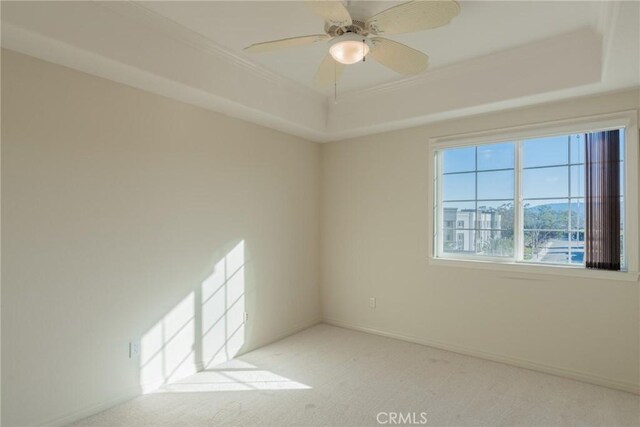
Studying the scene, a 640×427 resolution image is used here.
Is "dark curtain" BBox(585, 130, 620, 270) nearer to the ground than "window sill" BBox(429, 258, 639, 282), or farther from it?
farther from it

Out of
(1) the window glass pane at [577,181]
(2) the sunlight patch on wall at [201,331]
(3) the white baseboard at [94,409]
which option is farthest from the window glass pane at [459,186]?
(3) the white baseboard at [94,409]

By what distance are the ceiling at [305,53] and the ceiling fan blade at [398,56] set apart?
226 millimetres

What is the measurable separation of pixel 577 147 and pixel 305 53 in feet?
8.12

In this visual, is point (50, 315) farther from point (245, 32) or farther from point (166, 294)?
point (245, 32)

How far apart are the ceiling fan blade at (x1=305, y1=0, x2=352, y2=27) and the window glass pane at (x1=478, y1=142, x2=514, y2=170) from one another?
89.6 inches

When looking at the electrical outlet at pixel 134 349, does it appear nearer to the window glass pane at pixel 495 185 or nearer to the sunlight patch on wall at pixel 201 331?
the sunlight patch on wall at pixel 201 331

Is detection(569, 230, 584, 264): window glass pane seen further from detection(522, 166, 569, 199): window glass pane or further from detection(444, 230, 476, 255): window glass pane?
detection(444, 230, 476, 255): window glass pane

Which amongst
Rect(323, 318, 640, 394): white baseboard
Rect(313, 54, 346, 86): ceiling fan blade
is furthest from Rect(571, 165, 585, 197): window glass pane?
Rect(313, 54, 346, 86): ceiling fan blade

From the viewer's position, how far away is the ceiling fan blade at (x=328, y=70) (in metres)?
2.28

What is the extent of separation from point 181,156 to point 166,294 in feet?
3.84

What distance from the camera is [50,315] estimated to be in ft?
7.52

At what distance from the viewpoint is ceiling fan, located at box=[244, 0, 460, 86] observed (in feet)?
5.59

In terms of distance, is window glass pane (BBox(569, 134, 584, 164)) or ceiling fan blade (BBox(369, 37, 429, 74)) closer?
ceiling fan blade (BBox(369, 37, 429, 74))

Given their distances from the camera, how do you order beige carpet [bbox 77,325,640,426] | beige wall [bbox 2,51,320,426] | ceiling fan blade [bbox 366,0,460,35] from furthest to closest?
beige carpet [bbox 77,325,640,426], beige wall [bbox 2,51,320,426], ceiling fan blade [bbox 366,0,460,35]
